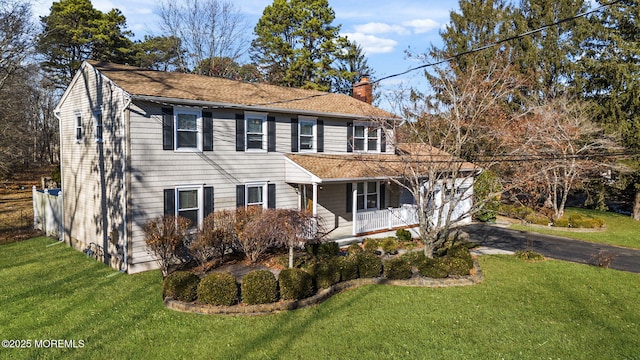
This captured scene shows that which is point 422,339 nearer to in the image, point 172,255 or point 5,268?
point 172,255

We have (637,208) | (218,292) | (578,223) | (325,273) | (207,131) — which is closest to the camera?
(218,292)

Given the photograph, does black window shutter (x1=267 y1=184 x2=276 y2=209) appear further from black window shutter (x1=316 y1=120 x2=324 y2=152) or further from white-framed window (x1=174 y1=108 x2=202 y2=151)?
white-framed window (x1=174 y1=108 x2=202 y2=151)

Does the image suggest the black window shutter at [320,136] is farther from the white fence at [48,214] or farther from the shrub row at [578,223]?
the shrub row at [578,223]

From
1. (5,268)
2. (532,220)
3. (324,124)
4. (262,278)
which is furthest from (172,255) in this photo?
(532,220)

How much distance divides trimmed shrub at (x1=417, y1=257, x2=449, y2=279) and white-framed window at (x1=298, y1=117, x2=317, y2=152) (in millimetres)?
7397

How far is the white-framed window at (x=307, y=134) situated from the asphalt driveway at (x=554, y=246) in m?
8.54

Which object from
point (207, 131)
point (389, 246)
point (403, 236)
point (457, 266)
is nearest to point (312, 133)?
point (207, 131)

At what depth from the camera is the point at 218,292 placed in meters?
8.80

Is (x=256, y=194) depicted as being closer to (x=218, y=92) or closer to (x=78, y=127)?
(x=218, y=92)

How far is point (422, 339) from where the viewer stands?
7559mm

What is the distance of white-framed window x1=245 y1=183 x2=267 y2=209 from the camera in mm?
14602

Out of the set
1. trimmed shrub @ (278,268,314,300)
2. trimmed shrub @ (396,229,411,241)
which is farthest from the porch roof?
trimmed shrub @ (278,268,314,300)

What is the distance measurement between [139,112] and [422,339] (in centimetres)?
1022

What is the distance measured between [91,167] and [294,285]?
9.61 meters
